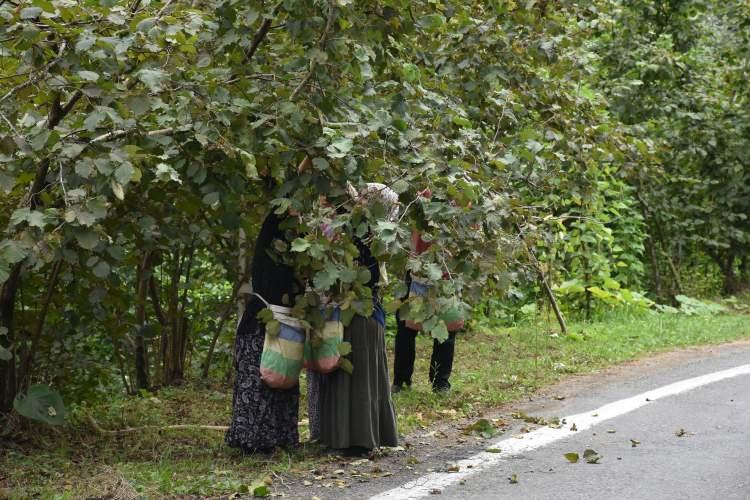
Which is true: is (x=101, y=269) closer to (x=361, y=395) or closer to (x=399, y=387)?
(x=361, y=395)

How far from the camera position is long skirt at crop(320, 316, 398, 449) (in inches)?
250

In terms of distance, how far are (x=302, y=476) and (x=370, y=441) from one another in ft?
1.82

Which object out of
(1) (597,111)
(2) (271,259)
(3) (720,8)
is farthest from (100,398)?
(3) (720,8)

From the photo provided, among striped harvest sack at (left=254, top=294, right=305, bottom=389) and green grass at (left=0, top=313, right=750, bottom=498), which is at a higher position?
striped harvest sack at (left=254, top=294, right=305, bottom=389)

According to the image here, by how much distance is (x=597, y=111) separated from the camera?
375 inches

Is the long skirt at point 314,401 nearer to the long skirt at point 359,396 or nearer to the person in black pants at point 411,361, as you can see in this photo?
the long skirt at point 359,396

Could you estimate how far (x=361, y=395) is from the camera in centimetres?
638

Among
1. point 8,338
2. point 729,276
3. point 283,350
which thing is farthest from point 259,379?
point 729,276

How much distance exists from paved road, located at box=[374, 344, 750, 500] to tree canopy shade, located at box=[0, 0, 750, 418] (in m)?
1.06

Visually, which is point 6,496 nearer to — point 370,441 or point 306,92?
point 370,441

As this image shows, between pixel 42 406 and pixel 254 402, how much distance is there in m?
1.19

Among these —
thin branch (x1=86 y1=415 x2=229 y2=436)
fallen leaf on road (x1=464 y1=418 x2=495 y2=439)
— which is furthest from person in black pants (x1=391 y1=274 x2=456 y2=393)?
thin branch (x1=86 y1=415 x2=229 y2=436)

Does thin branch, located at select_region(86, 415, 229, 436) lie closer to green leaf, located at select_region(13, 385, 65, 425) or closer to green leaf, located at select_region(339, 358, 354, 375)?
green leaf, located at select_region(13, 385, 65, 425)

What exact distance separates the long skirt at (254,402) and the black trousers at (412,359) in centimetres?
226
